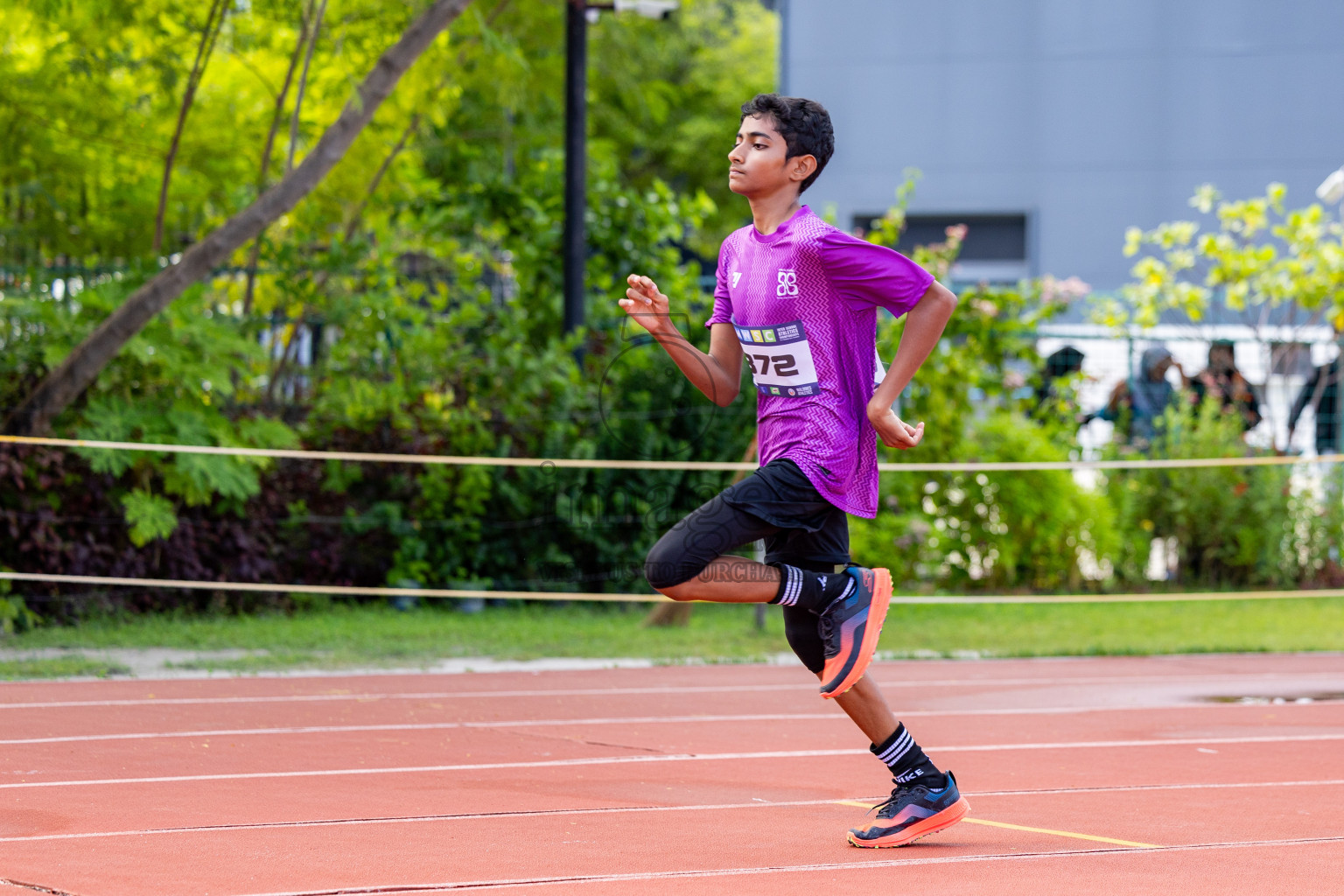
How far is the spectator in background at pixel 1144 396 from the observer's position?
45.8ft

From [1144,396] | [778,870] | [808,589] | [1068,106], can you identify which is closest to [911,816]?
[778,870]

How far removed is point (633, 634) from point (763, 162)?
20.3ft

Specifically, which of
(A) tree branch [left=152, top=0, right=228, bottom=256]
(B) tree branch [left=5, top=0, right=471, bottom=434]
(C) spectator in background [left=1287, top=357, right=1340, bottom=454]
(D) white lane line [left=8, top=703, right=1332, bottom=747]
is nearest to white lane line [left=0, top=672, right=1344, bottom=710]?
(D) white lane line [left=8, top=703, right=1332, bottom=747]

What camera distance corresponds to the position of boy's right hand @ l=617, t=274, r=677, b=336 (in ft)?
13.9

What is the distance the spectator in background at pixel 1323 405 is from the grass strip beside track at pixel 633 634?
299 cm

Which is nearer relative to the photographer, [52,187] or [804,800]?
[804,800]

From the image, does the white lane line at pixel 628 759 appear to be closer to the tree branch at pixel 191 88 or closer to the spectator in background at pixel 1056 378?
the tree branch at pixel 191 88

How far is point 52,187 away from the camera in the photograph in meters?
11.3

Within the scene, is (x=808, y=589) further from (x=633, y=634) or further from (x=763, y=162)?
(x=633, y=634)

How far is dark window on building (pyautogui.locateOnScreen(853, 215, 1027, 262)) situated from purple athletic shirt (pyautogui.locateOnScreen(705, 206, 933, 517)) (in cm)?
2663

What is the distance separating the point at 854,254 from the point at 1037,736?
127 inches

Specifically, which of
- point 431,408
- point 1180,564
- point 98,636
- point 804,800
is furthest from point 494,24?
point 804,800

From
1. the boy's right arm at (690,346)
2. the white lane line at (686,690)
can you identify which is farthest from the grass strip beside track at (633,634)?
the boy's right arm at (690,346)

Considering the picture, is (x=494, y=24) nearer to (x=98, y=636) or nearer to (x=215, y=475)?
(x=215, y=475)
